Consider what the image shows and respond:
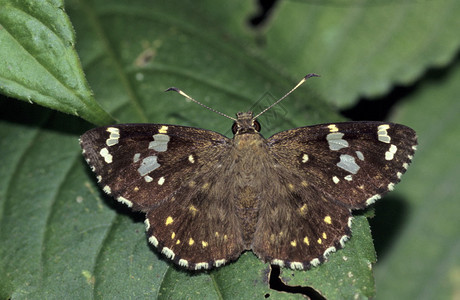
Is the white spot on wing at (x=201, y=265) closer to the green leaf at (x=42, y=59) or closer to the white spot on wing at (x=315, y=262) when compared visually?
the white spot on wing at (x=315, y=262)

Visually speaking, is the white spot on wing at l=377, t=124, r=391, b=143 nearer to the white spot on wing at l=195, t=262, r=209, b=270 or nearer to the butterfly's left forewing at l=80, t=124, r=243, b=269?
the butterfly's left forewing at l=80, t=124, r=243, b=269

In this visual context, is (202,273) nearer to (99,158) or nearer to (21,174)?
(99,158)

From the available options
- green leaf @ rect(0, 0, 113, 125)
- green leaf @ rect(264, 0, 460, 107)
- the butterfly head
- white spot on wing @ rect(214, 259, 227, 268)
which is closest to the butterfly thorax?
the butterfly head

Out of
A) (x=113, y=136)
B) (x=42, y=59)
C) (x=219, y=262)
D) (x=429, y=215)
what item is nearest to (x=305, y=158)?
(x=219, y=262)

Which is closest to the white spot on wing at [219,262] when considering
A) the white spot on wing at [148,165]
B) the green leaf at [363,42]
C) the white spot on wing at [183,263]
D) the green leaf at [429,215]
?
the white spot on wing at [183,263]

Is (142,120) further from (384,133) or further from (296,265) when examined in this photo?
(384,133)

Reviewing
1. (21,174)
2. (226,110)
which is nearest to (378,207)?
(226,110)
